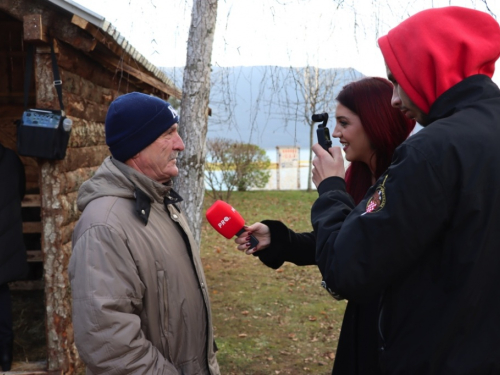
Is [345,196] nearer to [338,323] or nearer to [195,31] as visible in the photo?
[195,31]

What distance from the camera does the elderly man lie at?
199cm

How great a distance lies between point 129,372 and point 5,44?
695 centimetres

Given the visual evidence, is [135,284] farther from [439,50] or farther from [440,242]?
[439,50]

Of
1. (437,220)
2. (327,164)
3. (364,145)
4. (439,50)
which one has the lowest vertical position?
(437,220)

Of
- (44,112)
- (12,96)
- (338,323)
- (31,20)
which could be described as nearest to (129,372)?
(44,112)

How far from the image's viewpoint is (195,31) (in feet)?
15.4

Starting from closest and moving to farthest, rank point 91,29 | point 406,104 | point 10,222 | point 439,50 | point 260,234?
point 439,50, point 406,104, point 260,234, point 91,29, point 10,222

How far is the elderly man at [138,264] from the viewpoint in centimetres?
199

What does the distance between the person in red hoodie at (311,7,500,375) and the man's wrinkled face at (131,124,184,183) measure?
3.45 ft

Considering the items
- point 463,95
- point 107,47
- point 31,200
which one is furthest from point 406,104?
point 31,200

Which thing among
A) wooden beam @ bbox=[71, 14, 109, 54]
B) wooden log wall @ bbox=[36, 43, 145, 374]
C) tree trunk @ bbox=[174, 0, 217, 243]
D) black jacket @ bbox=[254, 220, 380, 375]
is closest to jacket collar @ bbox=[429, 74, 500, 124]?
black jacket @ bbox=[254, 220, 380, 375]

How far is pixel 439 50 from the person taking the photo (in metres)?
1.52

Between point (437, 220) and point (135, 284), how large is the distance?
1.26 meters

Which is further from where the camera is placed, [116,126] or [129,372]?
[116,126]
